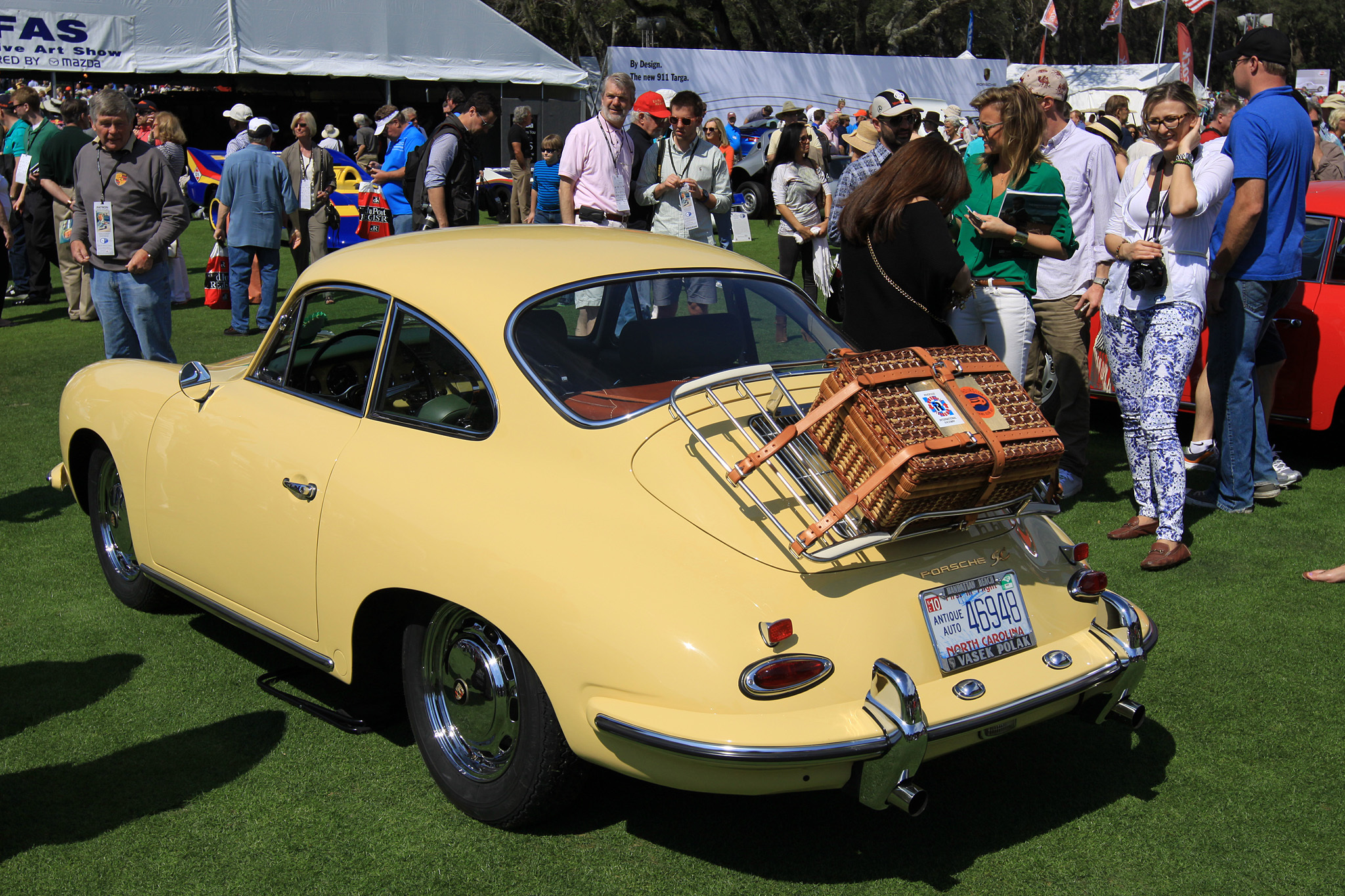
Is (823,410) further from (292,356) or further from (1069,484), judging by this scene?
(1069,484)

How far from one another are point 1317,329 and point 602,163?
4.85 metres

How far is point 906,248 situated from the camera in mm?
4832

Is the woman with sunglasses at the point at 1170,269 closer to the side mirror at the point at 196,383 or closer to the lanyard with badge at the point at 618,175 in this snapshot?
the lanyard with badge at the point at 618,175

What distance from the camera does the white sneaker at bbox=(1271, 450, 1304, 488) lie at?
657 cm

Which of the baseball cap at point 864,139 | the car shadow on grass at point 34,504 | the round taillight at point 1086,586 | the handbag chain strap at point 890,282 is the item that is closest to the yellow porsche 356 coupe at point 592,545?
the round taillight at point 1086,586

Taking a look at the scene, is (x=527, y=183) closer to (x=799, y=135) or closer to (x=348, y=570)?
(x=799, y=135)

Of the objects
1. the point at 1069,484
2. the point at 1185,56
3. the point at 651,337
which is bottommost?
the point at 1069,484

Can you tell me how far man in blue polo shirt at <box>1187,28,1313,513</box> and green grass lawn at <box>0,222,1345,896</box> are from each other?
54.3 inches

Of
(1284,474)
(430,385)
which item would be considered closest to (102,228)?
(430,385)

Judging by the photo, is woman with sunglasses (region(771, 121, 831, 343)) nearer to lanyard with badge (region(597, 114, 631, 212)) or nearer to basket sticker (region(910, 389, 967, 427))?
lanyard with badge (region(597, 114, 631, 212))

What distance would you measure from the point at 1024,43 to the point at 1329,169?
183 feet

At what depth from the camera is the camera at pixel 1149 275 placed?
534cm

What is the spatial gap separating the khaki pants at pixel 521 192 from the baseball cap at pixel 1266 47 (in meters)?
11.1

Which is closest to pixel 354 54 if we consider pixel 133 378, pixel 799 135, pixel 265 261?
pixel 265 261
